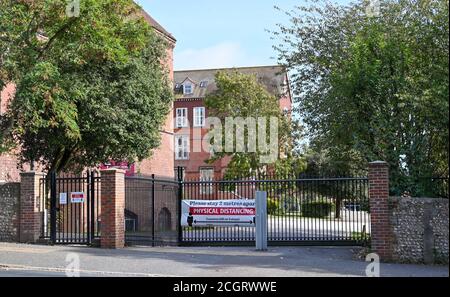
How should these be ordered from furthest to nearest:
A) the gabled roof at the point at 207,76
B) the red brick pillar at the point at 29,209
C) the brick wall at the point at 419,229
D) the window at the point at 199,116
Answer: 1. the gabled roof at the point at 207,76
2. the window at the point at 199,116
3. the red brick pillar at the point at 29,209
4. the brick wall at the point at 419,229

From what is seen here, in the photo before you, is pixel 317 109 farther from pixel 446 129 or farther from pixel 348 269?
pixel 348 269

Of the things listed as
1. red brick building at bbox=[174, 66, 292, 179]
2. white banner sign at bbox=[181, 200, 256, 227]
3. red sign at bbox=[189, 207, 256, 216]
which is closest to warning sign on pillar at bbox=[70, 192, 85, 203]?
white banner sign at bbox=[181, 200, 256, 227]

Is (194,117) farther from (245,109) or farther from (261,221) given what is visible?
(261,221)

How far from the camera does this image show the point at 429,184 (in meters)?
15.9

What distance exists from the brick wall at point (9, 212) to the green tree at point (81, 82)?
4.67 ft

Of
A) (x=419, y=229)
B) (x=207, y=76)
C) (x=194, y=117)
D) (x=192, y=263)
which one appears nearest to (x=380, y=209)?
(x=419, y=229)

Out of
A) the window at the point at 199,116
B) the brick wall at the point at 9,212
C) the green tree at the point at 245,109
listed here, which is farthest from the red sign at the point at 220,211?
the window at the point at 199,116

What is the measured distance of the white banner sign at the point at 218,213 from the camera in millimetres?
18344

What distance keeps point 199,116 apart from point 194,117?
1.81ft

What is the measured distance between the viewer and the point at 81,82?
20984mm

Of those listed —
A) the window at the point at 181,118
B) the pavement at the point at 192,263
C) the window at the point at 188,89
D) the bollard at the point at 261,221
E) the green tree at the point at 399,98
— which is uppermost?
the window at the point at 188,89

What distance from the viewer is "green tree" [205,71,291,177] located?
4000cm

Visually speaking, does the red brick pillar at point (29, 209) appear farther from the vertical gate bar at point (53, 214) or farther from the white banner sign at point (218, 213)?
the white banner sign at point (218, 213)

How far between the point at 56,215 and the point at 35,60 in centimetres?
533
